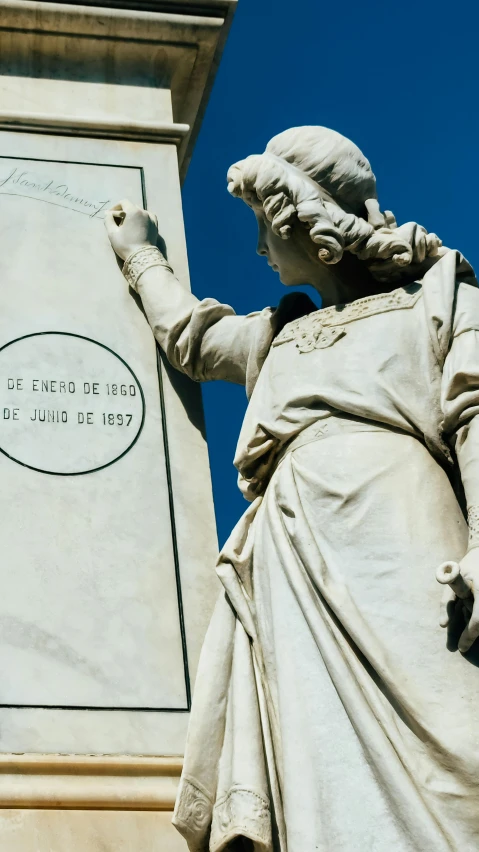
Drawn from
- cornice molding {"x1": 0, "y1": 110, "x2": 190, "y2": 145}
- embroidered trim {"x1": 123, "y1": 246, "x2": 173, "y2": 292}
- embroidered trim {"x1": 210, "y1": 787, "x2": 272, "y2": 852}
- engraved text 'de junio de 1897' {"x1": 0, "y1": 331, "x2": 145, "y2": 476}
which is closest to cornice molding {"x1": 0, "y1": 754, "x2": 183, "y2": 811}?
embroidered trim {"x1": 210, "y1": 787, "x2": 272, "y2": 852}

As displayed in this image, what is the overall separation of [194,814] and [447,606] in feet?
3.47

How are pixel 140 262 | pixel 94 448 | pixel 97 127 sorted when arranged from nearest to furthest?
pixel 94 448
pixel 140 262
pixel 97 127

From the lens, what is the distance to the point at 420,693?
457cm

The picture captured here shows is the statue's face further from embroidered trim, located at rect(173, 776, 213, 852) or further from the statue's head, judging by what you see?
embroidered trim, located at rect(173, 776, 213, 852)

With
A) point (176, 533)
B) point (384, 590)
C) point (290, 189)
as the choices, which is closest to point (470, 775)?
point (384, 590)

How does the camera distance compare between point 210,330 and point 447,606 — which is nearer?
point 447,606

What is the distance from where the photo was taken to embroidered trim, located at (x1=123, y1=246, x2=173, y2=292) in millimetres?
6566

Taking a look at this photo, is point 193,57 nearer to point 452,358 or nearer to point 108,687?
point 452,358

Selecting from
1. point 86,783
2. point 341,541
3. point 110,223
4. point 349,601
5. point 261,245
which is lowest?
point 86,783

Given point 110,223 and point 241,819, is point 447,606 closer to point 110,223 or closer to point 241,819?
point 241,819

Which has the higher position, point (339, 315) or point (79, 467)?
point (339, 315)

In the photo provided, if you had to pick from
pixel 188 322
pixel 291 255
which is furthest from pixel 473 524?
pixel 188 322
